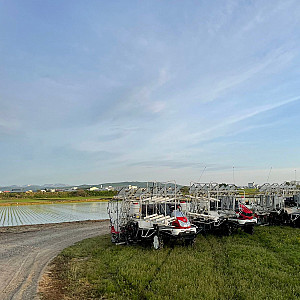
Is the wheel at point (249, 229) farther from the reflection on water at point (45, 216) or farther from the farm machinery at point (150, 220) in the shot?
the reflection on water at point (45, 216)

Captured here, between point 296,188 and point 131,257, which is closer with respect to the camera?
point 131,257

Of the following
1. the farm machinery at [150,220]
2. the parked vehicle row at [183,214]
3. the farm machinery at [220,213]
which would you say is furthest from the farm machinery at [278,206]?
the farm machinery at [150,220]

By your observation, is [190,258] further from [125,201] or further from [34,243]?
[34,243]

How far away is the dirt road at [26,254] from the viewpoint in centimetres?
805

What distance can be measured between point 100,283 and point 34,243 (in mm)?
8760

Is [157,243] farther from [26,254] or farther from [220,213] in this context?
[220,213]

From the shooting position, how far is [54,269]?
10.1 meters

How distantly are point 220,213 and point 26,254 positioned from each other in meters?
10.6

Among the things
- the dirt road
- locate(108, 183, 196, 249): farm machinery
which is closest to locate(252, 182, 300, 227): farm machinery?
locate(108, 183, 196, 249): farm machinery

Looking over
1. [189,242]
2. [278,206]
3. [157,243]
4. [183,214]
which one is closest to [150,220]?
[157,243]

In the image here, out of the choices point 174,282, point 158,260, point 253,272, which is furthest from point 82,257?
point 253,272

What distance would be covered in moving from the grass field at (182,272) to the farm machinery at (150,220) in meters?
0.60

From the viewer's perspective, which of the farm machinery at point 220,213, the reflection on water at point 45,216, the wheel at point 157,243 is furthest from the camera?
the reflection on water at point 45,216

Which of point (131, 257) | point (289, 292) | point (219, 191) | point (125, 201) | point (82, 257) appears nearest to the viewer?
point (289, 292)
